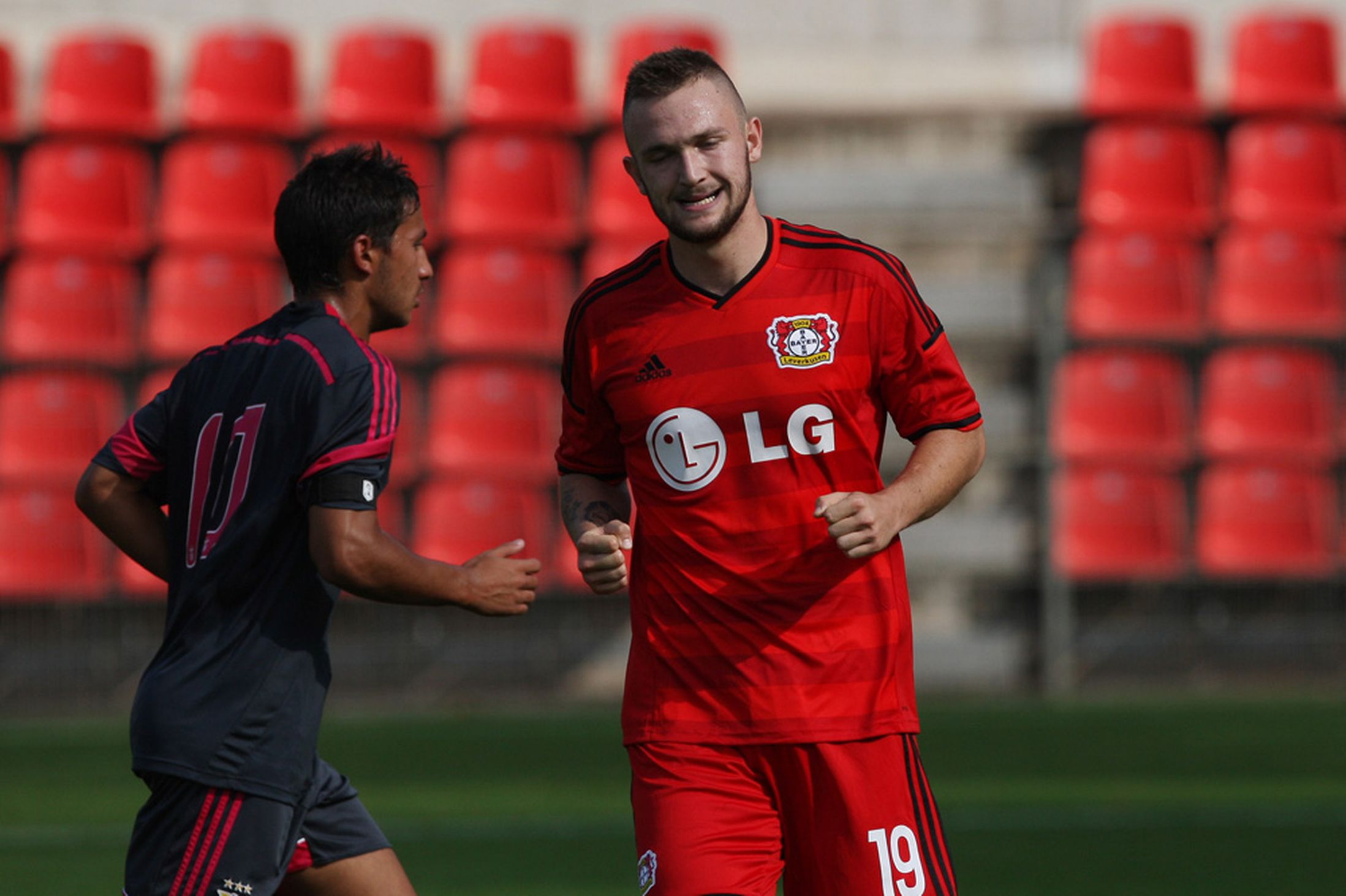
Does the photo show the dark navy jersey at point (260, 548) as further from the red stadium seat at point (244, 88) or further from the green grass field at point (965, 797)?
the red stadium seat at point (244, 88)

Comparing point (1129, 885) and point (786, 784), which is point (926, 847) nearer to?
point (786, 784)

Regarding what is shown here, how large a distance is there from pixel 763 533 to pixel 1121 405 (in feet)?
26.8

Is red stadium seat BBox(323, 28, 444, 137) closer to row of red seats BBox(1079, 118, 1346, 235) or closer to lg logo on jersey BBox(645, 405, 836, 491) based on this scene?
row of red seats BBox(1079, 118, 1346, 235)

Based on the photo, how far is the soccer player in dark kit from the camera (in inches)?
124

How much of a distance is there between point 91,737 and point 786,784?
7073mm

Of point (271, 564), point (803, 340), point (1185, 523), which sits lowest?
point (1185, 523)

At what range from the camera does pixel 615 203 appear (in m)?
11.4

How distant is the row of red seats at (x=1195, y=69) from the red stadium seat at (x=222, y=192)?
543 centimetres

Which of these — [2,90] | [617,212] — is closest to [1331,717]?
[617,212]

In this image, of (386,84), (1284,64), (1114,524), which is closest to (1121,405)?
(1114,524)

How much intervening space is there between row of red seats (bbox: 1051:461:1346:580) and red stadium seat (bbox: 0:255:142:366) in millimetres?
5815

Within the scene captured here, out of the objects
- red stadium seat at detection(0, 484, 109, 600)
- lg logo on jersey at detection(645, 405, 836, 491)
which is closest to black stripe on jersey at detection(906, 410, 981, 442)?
lg logo on jersey at detection(645, 405, 836, 491)

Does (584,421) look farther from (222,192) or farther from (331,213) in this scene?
(222,192)

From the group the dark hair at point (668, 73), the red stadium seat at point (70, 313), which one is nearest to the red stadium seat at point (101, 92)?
the red stadium seat at point (70, 313)
